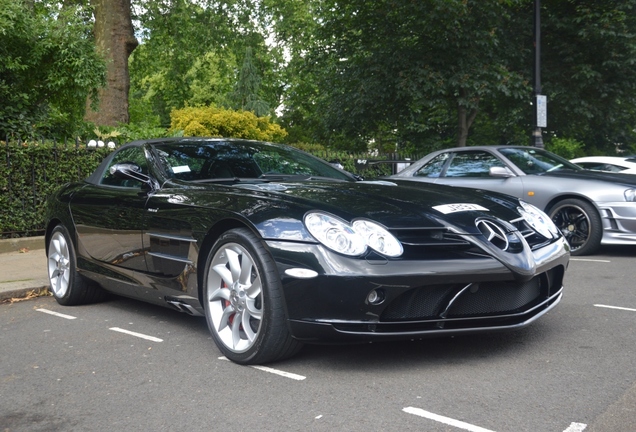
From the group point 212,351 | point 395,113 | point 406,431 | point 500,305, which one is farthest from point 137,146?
point 395,113

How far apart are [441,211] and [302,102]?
38.3 m

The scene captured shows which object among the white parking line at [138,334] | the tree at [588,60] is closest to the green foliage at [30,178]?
the white parking line at [138,334]

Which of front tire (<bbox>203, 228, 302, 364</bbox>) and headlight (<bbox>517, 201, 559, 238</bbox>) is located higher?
headlight (<bbox>517, 201, 559, 238</bbox>)

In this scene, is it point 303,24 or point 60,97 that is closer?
point 60,97

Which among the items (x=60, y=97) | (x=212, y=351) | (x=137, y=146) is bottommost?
(x=212, y=351)

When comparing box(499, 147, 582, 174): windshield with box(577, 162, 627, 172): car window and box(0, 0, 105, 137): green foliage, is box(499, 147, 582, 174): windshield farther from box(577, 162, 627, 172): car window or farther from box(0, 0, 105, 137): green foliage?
box(0, 0, 105, 137): green foliage

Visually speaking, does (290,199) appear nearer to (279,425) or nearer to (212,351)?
(212,351)

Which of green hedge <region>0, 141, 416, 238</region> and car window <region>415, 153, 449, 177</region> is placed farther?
car window <region>415, 153, 449, 177</region>

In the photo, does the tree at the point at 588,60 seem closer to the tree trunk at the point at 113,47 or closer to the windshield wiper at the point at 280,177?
the tree trunk at the point at 113,47

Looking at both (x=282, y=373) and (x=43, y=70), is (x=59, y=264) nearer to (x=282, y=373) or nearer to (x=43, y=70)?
(x=282, y=373)

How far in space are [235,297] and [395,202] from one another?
1039 millimetres

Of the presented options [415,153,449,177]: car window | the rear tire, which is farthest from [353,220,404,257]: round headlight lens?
[415,153,449,177]: car window

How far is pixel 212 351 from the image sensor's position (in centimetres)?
454

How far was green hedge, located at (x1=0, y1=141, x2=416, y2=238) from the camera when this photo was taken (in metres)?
9.34
